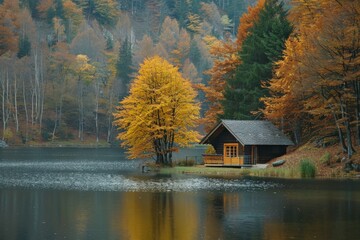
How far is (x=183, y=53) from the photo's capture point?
622 feet

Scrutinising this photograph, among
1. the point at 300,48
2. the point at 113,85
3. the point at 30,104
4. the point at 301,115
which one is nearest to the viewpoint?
the point at 300,48

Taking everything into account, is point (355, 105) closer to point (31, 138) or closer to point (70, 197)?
point (70, 197)

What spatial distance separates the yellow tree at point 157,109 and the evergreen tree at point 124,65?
83.3 metres

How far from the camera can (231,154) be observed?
229 ft

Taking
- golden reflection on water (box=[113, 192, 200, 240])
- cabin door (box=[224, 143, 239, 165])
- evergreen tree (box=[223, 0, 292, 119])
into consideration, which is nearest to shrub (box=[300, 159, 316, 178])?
cabin door (box=[224, 143, 239, 165])

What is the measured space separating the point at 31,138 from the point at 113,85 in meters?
26.2

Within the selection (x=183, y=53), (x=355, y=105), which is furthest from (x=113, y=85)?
(x=355, y=105)

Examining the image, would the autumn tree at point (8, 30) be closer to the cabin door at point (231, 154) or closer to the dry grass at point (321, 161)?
the cabin door at point (231, 154)

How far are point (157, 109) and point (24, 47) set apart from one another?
81784mm

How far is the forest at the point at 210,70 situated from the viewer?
191ft

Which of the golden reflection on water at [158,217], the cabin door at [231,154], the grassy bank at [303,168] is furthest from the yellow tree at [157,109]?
the golden reflection on water at [158,217]

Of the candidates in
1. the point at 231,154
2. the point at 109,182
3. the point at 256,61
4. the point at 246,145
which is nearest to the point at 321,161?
the point at 246,145

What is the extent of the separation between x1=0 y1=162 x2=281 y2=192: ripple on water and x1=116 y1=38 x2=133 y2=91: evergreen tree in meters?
90.9

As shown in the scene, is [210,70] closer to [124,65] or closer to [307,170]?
[307,170]
